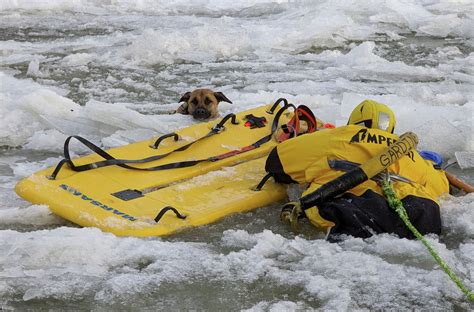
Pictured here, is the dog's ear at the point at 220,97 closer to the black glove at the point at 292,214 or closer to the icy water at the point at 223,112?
the icy water at the point at 223,112

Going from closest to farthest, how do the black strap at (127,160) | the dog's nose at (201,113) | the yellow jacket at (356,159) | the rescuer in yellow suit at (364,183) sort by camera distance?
the rescuer in yellow suit at (364,183) < the yellow jacket at (356,159) < the black strap at (127,160) < the dog's nose at (201,113)

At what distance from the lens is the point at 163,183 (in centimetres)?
454

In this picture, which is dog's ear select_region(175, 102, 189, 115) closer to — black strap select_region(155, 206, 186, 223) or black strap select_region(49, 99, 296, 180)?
black strap select_region(49, 99, 296, 180)

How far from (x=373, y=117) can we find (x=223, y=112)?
111 inches

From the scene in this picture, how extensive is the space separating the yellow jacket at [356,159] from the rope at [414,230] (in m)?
0.11

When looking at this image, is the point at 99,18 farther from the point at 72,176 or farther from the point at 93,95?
the point at 72,176

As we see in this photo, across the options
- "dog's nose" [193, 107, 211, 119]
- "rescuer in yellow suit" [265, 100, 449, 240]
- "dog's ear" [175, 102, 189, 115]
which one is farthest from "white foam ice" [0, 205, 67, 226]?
"dog's ear" [175, 102, 189, 115]

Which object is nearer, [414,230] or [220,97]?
[414,230]

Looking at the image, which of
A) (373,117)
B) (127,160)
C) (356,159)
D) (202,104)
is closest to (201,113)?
(202,104)

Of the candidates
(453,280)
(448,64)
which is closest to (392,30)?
(448,64)

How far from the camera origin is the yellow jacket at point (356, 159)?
4.13 metres

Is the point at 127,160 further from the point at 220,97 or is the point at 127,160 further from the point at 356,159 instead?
the point at 220,97

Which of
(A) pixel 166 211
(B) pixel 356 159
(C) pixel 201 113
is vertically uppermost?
(B) pixel 356 159

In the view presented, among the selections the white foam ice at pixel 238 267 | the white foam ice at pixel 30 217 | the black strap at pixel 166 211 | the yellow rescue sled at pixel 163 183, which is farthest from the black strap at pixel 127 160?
the white foam ice at pixel 238 267
